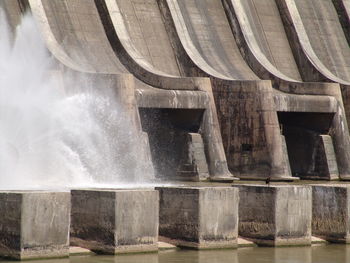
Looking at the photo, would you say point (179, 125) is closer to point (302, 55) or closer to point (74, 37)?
point (74, 37)

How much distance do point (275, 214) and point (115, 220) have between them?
2607 mm

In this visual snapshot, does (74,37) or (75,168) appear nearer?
(75,168)

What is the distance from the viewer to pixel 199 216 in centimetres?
1371

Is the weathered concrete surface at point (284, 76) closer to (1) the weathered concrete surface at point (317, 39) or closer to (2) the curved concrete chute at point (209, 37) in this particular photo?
(2) the curved concrete chute at point (209, 37)

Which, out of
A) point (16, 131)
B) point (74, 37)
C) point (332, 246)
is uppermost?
point (74, 37)

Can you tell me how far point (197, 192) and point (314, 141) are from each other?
1250 cm

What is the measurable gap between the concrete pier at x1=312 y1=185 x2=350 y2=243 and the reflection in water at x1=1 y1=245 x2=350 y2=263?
596 millimetres

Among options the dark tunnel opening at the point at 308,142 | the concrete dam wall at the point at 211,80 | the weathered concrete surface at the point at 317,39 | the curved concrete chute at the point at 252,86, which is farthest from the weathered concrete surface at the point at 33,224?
the weathered concrete surface at the point at 317,39

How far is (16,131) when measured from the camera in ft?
65.0

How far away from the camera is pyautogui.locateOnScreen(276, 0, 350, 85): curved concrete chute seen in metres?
29.1

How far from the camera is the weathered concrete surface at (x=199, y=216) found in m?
→ 13.8

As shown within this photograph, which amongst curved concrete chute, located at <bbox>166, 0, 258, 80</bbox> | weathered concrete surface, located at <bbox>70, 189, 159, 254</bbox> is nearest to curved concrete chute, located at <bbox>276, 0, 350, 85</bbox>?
curved concrete chute, located at <bbox>166, 0, 258, 80</bbox>

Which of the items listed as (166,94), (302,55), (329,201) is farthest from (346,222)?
(302,55)

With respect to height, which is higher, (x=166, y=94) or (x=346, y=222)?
(x=166, y=94)
